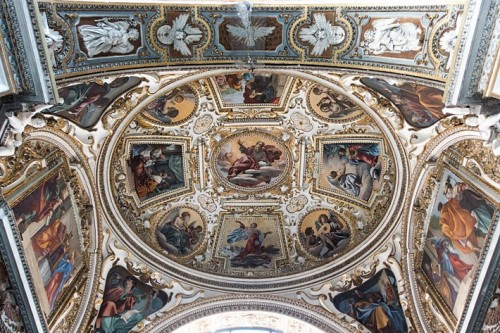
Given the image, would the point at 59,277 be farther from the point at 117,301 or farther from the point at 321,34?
the point at 321,34

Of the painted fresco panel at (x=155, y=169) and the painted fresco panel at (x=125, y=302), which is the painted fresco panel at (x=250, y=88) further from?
the painted fresco panel at (x=125, y=302)

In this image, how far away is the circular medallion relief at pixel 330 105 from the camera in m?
12.7

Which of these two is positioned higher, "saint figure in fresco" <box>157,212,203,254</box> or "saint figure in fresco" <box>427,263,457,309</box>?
"saint figure in fresco" <box>427,263,457,309</box>

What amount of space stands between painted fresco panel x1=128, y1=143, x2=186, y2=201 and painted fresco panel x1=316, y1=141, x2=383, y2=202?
158 inches

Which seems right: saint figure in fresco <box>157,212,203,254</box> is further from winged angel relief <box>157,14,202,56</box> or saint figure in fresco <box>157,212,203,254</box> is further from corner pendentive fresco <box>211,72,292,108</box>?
winged angel relief <box>157,14,202,56</box>

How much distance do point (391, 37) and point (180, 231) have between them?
895cm

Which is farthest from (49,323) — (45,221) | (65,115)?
(65,115)

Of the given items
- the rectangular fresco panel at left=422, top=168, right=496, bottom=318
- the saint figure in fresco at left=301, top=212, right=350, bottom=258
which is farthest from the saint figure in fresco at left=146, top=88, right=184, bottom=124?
the rectangular fresco panel at left=422, top=168, right=496, bottom=318

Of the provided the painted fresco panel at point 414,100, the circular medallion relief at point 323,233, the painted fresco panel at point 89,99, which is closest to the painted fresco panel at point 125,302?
the circular medallion relief at point 323,233

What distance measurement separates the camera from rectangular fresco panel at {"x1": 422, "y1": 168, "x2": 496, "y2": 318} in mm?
10594

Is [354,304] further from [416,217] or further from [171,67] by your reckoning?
[171,67]

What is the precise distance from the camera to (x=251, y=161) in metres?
14.9

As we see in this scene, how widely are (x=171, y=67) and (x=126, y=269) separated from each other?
686 centimetres

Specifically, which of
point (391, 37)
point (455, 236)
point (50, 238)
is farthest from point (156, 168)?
point (455, 236)
